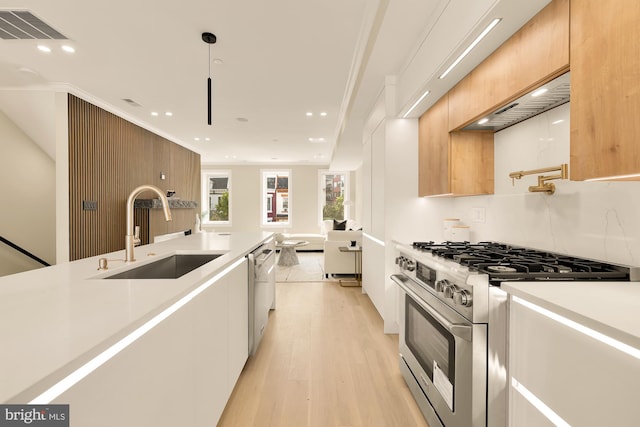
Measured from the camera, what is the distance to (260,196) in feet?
33.3

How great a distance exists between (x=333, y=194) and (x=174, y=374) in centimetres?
940

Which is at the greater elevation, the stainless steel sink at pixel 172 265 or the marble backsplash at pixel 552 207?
the marble backsplash at pixel 552 207

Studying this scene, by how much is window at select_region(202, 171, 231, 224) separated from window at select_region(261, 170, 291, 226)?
131 centimetres

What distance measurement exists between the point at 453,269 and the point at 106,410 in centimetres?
132

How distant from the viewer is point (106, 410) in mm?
706

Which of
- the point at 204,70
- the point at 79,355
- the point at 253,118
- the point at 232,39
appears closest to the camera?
the point at 79,355

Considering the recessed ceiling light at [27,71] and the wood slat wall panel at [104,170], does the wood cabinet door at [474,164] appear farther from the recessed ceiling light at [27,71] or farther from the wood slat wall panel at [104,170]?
the wood slat wall panel at [104,170]

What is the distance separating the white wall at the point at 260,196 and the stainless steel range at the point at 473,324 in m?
8.44

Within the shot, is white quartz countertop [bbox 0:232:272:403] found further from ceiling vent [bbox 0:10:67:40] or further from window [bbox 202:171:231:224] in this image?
window [bbox 202:171:231:224]

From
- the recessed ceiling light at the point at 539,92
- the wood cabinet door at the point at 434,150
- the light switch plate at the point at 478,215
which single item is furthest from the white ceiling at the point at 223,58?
the light switch plate at the point at 478,215

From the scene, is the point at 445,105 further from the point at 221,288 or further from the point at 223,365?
the point at 223,365

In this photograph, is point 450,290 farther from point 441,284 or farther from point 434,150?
point 434,150

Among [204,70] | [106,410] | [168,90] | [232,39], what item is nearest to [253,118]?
[168,90]

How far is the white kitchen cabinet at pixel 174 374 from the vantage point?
689mm
